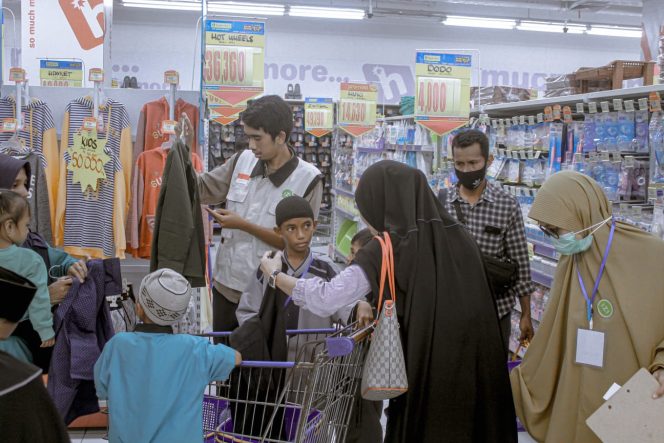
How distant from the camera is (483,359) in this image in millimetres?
2438

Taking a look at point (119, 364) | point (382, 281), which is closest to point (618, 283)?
point (382, 281)

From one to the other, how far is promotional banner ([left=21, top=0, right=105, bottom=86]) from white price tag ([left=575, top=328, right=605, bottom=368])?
246 inches

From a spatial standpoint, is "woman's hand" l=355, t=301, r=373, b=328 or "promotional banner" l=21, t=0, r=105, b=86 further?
"promotional banner" l=21, t=0, r=105, b=86

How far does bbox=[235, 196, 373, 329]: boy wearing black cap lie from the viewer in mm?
2842

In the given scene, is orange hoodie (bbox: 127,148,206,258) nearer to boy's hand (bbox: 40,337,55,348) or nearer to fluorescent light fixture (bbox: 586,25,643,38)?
boy's hand (bbox: 40,337,55,348)

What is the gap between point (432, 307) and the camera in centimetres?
233

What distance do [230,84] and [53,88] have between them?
3.96 ft

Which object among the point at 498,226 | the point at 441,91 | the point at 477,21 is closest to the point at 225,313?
the point at 498,226

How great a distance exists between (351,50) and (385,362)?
15.9m

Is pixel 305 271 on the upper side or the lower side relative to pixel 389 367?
upper

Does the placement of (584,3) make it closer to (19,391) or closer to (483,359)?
(483,359)

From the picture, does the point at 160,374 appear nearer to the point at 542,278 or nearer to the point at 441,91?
the point at 542,278

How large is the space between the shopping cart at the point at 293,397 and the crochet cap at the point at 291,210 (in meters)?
0.51

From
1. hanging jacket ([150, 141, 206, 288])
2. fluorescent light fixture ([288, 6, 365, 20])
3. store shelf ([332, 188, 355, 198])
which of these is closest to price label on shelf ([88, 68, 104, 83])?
hanging jacket ([150, 141, 206, 288])
